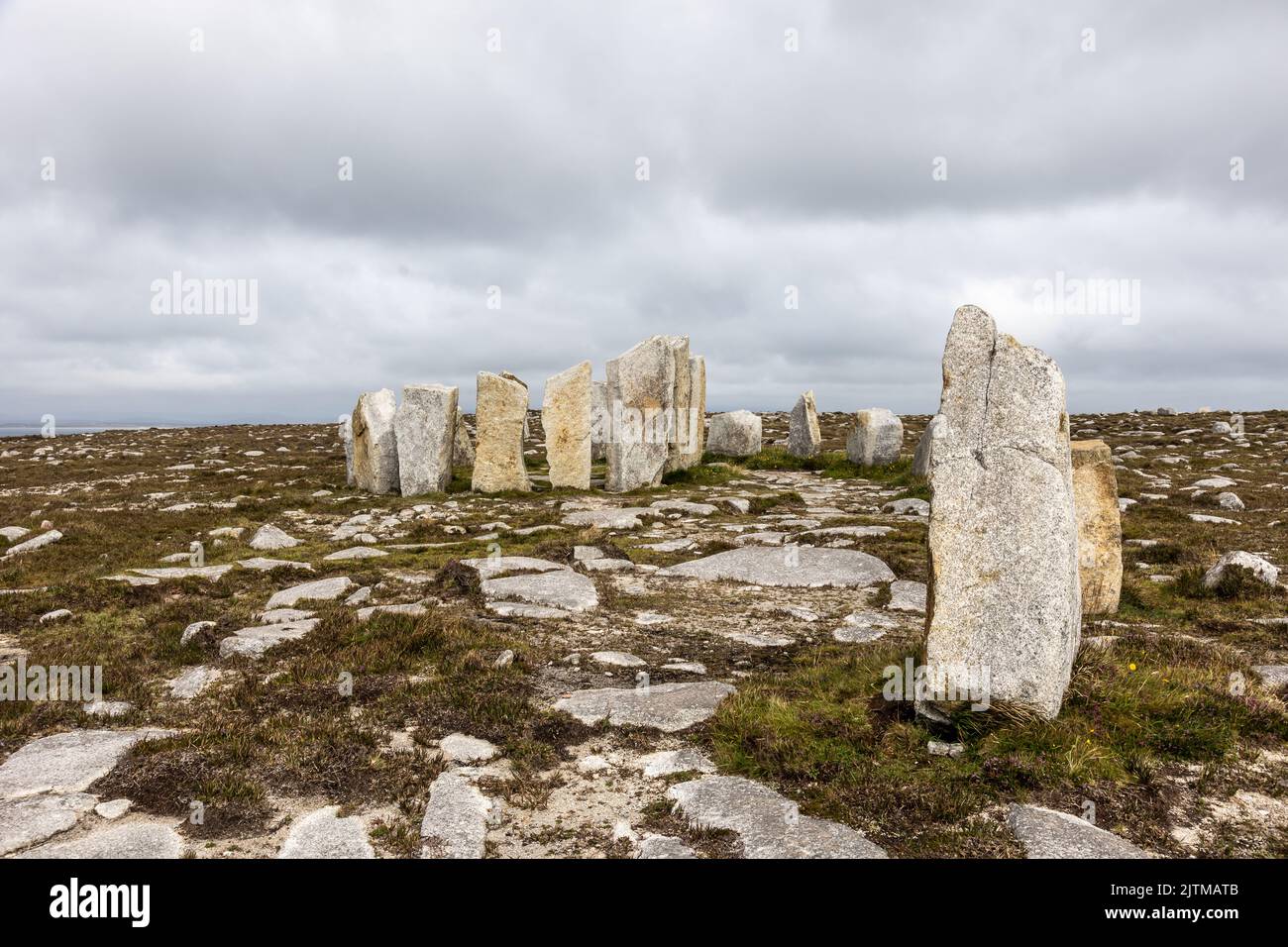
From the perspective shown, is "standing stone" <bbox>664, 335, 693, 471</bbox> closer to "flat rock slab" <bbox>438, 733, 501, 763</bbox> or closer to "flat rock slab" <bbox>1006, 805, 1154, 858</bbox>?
"flat rock slab" <bbox>438, 733, 501, 763</bbox>

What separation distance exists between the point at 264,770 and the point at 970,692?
519 centimetres

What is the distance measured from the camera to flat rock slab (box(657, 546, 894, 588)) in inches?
432

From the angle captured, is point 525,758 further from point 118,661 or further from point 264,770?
point 118,661

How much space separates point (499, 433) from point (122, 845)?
16.2 m

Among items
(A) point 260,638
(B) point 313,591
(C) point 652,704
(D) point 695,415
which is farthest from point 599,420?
(C) point 652,704

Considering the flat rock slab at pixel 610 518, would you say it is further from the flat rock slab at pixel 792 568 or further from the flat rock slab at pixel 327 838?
the flat rock slab at pixel 327 838

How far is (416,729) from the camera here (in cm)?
604

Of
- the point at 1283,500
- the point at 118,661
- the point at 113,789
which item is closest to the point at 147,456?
the point at 118,661

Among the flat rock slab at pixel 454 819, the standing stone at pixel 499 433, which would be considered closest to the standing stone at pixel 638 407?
the standing stone at pixel 499 433

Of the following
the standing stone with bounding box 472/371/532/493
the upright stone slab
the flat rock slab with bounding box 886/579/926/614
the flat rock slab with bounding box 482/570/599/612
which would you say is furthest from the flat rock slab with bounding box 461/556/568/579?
the standing stone with bounding box 472/371/532/493

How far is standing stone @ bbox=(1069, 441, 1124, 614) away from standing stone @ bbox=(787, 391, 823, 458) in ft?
67.1

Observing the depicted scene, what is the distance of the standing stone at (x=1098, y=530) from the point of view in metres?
8.75

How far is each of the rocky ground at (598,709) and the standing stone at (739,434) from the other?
50.8 feet

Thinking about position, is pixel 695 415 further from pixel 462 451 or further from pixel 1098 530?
pixel 1098 530
